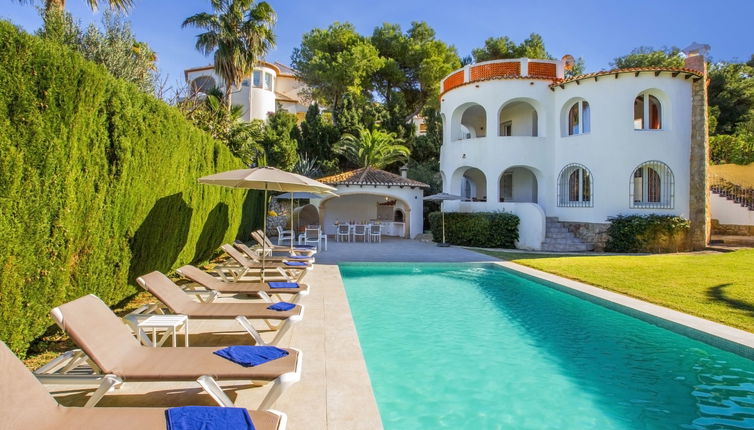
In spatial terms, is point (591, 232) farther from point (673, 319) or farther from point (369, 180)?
point (673, 319)

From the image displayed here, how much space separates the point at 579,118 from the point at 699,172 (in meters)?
6.07

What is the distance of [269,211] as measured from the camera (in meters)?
26.9

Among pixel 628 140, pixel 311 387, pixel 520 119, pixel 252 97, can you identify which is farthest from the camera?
pixel 252 97

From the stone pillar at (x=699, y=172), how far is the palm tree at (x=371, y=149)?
59.8 ft

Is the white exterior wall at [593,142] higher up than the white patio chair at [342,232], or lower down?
higher up

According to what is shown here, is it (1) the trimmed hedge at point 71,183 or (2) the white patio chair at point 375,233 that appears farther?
(2) the white patio chair at point 375,233

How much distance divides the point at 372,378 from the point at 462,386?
1.23 meters

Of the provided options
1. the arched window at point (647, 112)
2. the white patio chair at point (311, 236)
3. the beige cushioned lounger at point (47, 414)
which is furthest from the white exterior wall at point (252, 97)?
the beige cushioned lounger at point (47, 414)

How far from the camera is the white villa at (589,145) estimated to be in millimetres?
20547

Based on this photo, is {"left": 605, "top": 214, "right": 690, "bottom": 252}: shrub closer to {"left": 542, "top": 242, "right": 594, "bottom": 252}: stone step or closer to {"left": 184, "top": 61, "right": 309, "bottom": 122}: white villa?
{"left": 542, "top": 242, "right": 594, "bottom": 252}: stone step

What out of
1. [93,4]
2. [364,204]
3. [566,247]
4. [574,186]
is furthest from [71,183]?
[364,204]

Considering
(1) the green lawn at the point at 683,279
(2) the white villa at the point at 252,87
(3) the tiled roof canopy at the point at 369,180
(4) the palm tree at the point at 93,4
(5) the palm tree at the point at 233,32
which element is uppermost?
(2) the white villa at the point at 252,87

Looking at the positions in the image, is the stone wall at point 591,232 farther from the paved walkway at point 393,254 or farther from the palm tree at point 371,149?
the palm tree at point 371,149

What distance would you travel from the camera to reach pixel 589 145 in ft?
70.9
